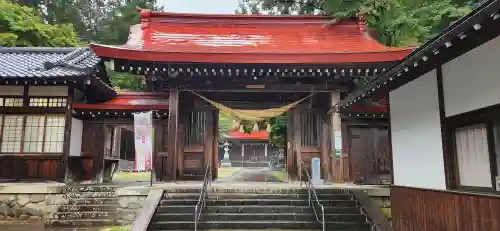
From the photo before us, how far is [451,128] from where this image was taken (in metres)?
5.72

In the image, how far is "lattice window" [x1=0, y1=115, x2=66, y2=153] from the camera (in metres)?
11.7

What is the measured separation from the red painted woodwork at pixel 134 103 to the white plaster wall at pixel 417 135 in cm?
752

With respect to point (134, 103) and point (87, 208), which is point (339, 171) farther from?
point (87, 208)

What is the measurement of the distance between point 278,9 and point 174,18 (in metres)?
14.0

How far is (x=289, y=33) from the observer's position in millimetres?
13836

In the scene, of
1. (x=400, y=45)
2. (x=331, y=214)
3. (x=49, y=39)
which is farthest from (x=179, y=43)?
(x=49, y=39)

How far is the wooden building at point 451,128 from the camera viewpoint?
15.3ft

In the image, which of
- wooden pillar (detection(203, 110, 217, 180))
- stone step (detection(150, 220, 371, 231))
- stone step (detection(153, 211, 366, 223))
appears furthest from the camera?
wooden pillar (detection(203, 110, 217, 180))

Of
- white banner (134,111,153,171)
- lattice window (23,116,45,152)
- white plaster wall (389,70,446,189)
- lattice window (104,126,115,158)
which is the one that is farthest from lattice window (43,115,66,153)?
white plaster wall (389,70,446,189)

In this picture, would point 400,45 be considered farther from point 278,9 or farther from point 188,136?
point 278,9

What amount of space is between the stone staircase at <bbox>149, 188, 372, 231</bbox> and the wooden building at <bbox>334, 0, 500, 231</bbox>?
130 cm

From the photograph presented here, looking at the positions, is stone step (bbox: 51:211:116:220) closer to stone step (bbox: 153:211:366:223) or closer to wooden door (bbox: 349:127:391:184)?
stone step (bbox: 153:211:366:223)

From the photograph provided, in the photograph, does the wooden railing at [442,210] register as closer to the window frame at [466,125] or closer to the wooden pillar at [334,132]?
the window frame at [466,125]

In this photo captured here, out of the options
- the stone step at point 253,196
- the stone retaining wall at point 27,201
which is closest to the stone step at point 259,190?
the stone step at point 253,196
